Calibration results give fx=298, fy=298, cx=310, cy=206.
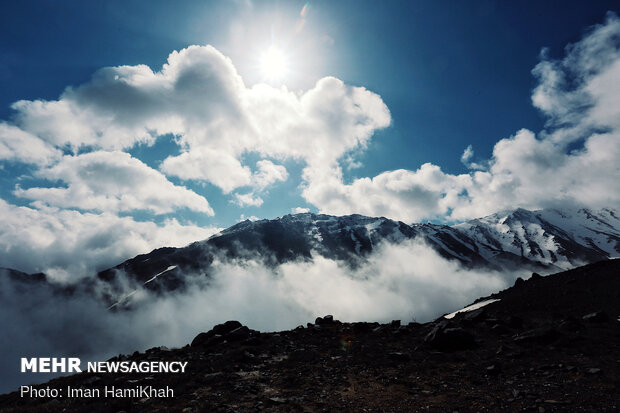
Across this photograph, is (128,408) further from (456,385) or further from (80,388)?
(456,385)

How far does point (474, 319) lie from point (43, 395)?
42.0 metres

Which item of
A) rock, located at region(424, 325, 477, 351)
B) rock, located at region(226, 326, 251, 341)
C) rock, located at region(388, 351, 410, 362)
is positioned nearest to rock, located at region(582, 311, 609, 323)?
rock, located at region(424, 325, 477, 351)

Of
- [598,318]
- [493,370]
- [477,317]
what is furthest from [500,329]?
[493,370]

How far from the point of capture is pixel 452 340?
89.1 feet

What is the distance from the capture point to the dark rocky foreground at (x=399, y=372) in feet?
56.7

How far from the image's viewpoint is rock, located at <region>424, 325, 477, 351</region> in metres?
26.7

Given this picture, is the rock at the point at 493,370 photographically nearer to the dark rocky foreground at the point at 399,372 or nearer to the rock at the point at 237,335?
the dark rocky foreground at the point at 399,372

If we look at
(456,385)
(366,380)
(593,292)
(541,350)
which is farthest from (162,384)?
(593,292)

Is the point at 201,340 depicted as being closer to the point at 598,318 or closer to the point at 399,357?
the point at 399,357

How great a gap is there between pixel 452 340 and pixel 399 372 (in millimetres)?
7670

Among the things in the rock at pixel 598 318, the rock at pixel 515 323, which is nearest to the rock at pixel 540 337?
the rock at pixel 515 323

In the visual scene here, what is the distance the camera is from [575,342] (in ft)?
79.1

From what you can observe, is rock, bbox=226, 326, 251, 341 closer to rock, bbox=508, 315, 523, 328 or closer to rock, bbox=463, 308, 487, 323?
rock, bbox=463, 308, 487, 323

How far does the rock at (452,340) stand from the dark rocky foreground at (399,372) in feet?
0.29
